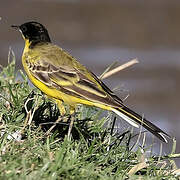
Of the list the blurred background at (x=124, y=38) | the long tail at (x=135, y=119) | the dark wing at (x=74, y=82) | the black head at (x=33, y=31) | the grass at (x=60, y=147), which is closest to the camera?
the grass at (x=60, y=147)

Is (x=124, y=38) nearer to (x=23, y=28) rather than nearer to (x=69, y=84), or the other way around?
(x=23, y=28)

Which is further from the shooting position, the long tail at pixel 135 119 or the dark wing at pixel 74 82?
the dark wing at pixel 74 82

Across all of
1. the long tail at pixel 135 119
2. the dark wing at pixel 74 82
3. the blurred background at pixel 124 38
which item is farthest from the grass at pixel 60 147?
the blurred background at pixel 124 38

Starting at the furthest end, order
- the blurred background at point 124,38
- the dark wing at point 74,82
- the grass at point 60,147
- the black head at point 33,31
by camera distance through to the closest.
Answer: the blurred background at point 124,38 → the black head at point 33,31 → the dark wing at point 74,82 → the grass at point 60,147

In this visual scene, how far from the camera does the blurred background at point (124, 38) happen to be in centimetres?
1216

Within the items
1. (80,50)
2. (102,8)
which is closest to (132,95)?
(80,50)

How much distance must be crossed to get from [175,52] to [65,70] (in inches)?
302

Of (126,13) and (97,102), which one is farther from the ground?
(126,13)

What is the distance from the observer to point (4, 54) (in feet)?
44.0

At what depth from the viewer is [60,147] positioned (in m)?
5.92

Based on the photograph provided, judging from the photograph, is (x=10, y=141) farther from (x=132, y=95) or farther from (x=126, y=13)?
(x=126, y=13)

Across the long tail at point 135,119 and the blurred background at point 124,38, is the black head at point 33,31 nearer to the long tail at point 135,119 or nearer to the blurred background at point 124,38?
the long tail at point 135,119

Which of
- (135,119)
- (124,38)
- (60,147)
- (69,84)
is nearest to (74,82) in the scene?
(69,84)

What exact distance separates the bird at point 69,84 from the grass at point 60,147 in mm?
174
